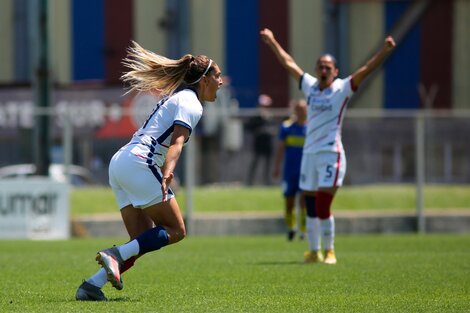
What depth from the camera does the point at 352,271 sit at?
12.6m

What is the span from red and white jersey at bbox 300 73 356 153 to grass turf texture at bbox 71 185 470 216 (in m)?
10.1

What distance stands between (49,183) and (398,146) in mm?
7230

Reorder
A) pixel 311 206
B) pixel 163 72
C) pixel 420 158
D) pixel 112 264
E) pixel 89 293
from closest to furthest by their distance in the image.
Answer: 1. pixel 112 264
2. pixel 89 293
3. pixel 163 72
4. pixel 311 206
5. pixel 420 158

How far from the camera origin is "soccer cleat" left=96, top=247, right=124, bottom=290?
9.30 metres

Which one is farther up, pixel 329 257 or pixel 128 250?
pixel 128 250

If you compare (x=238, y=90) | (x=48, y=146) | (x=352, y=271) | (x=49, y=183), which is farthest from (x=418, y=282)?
(x=238, y=90)

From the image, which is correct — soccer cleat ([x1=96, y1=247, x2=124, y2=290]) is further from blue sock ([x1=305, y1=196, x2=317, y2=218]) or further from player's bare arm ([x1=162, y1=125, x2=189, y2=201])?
blue sock ([x1=305, y1=196, x2=317, y2=218])

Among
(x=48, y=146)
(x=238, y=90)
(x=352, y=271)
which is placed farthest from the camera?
(x=238, y=90)

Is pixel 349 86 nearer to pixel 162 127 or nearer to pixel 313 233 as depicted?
pixel 313 233

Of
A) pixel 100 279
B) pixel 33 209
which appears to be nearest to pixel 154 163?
pixel 100 279

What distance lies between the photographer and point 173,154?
9.22 m

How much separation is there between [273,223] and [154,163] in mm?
13909

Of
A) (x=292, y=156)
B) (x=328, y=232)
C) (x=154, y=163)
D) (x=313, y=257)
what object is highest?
(x=154, y=163)

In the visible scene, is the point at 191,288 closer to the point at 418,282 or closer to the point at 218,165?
the point at 418,282
